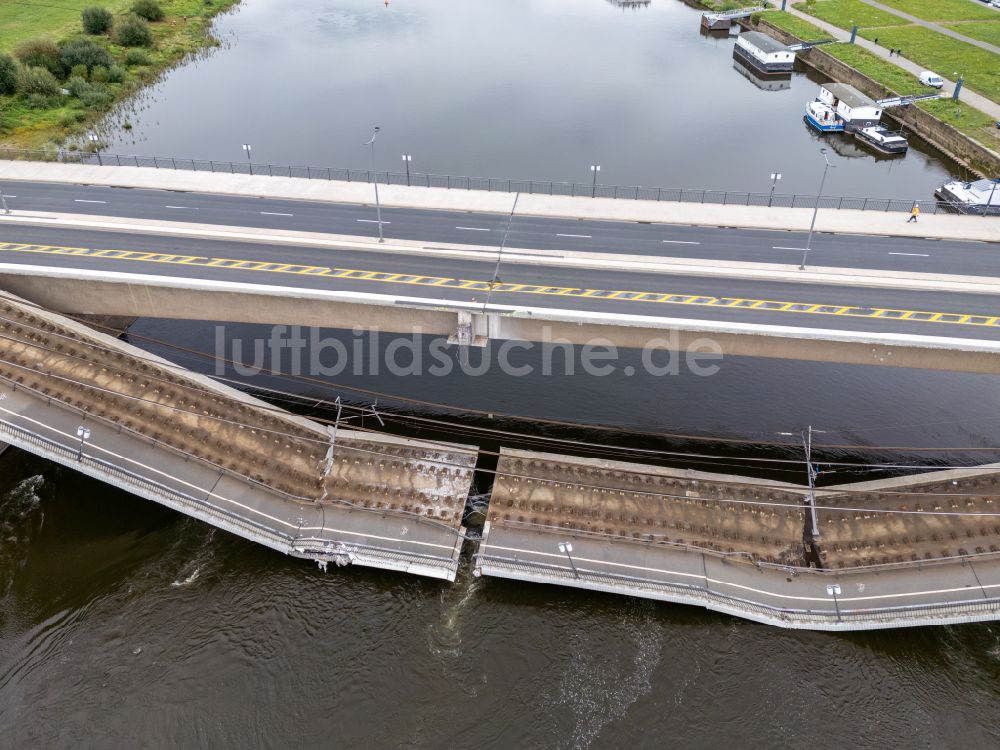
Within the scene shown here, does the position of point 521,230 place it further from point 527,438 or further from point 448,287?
point 527,438

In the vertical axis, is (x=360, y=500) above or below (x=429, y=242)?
below

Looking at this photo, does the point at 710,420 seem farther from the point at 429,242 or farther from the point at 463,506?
the point at 429,242

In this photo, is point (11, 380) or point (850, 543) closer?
point (850, 543)

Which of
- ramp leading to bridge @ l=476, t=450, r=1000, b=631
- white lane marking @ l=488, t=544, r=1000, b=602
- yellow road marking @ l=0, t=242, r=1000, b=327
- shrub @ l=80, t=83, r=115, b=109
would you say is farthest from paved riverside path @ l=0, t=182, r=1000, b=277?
shrub @ l=80, t=83, r=115, b=109

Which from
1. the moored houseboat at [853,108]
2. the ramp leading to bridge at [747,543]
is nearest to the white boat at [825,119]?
the moored houseboat at [853,108]

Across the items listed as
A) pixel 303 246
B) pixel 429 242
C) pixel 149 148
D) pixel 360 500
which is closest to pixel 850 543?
pixel 360 500

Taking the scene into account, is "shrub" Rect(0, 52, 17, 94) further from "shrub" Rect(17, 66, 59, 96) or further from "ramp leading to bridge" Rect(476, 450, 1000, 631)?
"ramp leading to bridge" Rect(476, 450, 1000, 631)

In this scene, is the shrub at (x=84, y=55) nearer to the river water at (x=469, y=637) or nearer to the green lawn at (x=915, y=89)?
the river water at (x=469, y=637)
